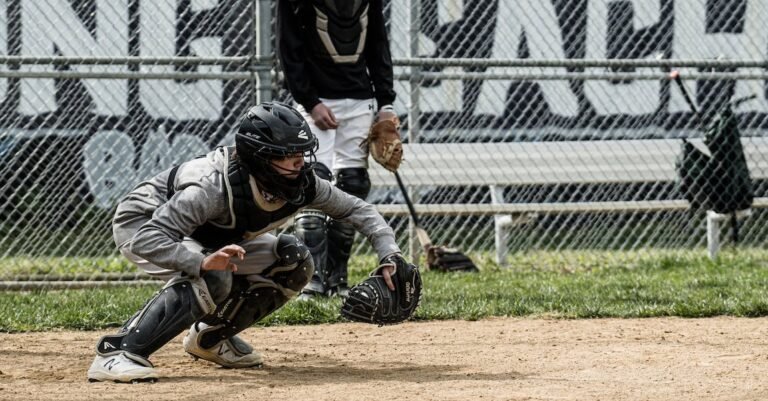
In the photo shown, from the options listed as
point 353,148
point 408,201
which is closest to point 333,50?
point 353,148

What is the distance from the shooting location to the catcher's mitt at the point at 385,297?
424 centimetres

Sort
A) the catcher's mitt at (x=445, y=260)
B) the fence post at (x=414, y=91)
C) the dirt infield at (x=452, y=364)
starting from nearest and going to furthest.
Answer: the dirt infield at (x=452, y=364) → the catcher's mitt at (x=445, y=260) → the fence post at (x=414, y=91)

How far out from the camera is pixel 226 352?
4.56 meters

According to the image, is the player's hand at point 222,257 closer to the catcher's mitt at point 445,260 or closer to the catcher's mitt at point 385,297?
the catcher's mitt at point 385,297

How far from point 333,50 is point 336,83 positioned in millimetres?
190

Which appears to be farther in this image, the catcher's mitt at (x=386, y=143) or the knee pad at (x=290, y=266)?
the catcher's mitt at (x=386, y=143)

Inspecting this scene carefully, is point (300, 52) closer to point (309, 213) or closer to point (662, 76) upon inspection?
point (309, 213)

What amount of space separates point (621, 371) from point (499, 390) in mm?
614

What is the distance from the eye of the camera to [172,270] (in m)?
4.21

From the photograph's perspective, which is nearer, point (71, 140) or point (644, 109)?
point (71, 140)

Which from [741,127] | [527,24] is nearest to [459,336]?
[527,24]

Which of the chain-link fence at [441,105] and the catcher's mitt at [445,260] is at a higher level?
the chain-link fence at [441,105]

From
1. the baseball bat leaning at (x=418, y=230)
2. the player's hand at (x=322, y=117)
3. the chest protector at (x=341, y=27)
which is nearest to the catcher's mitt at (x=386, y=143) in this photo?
the player's hand at (x=322, y=117)

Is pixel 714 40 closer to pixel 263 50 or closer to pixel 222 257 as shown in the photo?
pixel 263 50
